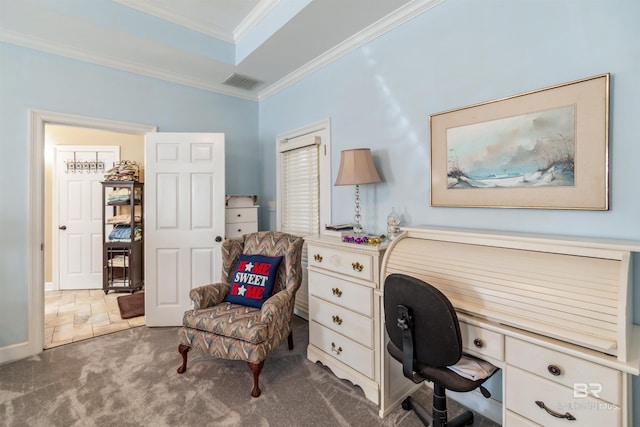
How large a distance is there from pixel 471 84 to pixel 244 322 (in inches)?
86.0

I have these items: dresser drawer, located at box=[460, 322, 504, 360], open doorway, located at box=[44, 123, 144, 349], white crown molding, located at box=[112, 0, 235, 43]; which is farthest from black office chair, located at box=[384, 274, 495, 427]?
open doorway, located at box=[44, 123, 144, 349]

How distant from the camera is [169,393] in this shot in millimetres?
1971

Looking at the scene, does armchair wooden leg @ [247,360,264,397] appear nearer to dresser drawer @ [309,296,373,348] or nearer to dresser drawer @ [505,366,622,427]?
dresser drawer @ [309,296,373,348]

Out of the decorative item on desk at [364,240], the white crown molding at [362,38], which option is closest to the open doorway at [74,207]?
the white crown molding at [362,38]

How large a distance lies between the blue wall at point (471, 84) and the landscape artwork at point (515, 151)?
153mm

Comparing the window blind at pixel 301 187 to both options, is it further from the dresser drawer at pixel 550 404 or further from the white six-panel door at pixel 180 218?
the dresser drawer at pixel 550 404

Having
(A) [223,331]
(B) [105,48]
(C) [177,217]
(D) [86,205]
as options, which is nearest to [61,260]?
(D) [86,205]

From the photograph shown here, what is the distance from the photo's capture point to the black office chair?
125 centimetres

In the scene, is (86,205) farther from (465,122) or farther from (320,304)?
(465,122)

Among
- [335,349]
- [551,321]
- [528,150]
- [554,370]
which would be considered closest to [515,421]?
[554,370]

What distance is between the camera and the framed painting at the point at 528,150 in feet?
4.51

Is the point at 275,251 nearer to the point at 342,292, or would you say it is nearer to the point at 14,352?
the point at 342,292

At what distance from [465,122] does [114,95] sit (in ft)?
10.7

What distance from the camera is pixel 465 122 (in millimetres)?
1819
